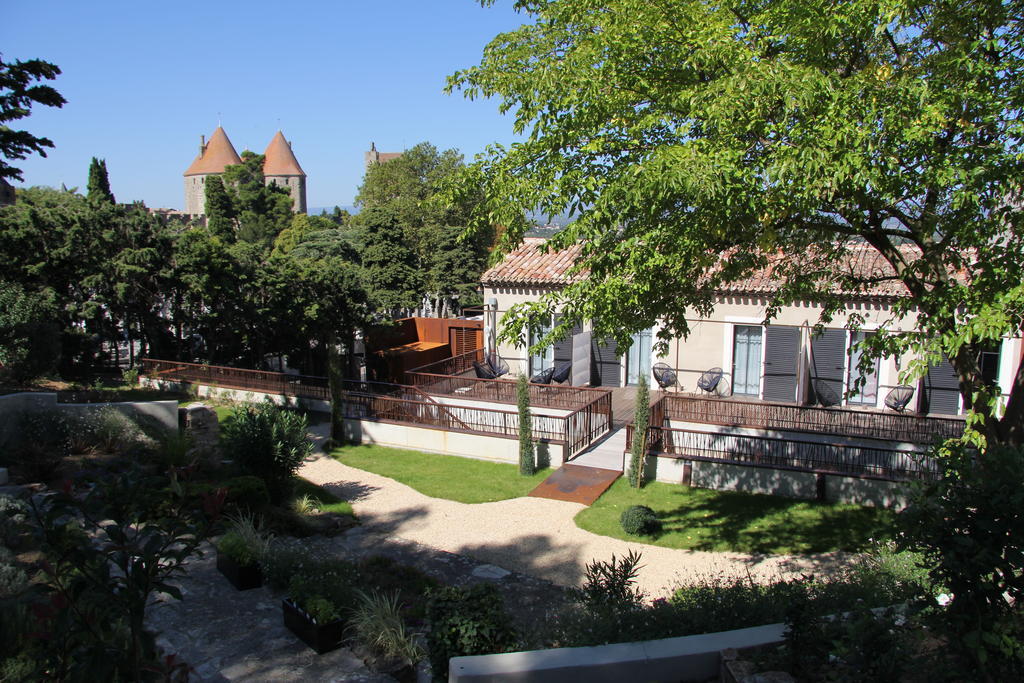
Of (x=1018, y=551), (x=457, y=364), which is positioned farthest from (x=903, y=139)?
(x=457, y=364)

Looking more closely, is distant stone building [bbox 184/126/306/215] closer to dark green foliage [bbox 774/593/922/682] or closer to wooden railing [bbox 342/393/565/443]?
wooden railing [bbox 342/393/565/443]

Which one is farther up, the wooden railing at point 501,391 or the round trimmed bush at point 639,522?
the wooden railing at point 501,391

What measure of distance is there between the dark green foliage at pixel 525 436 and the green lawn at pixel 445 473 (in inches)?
8.6

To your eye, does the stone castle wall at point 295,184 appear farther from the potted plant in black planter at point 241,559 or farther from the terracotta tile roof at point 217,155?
the potted plant in black planter at point 241,559

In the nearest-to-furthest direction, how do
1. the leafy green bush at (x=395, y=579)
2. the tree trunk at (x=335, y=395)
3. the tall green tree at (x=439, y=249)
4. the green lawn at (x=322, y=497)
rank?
the leafy green bush at (x=395, y=579) < the green lawn at (x=322, y=497) < the tree trunk at (x=335, y=395) < the tall green tree at (x=439, y=249)

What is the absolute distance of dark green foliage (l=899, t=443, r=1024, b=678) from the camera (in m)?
3.50

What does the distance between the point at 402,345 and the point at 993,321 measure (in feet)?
79.3

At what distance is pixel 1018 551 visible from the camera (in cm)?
351

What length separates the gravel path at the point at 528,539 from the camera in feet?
33.9

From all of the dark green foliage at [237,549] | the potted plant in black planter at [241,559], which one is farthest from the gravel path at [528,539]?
the dark green foliage at [237,549]

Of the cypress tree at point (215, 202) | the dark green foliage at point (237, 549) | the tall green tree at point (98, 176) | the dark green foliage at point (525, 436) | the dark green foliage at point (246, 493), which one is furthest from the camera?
the cypress tree at point (215, 202)

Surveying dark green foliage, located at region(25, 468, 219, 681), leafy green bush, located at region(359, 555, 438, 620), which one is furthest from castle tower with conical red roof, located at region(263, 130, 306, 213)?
dark green foliage, located at region(25, 468, 219, 681)

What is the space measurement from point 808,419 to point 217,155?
116 m

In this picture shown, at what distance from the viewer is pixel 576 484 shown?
1418cm
